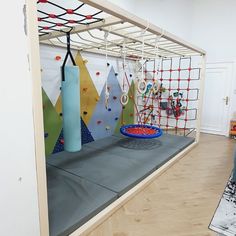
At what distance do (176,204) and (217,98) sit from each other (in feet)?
12.2

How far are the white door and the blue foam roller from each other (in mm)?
3620

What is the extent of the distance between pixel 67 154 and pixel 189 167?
1.75 metres

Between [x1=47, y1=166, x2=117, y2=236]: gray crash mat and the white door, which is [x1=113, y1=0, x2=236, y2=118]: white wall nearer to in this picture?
the white door

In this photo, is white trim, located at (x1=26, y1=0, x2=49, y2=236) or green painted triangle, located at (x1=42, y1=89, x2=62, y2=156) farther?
green painted triangle, located at (x1=42, y1=89, x2=62, y2=156)

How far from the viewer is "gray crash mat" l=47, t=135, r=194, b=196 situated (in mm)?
2041

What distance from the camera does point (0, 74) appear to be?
2.77 ft

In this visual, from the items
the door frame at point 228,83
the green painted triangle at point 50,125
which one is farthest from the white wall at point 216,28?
the green painted triangle at point 50,125

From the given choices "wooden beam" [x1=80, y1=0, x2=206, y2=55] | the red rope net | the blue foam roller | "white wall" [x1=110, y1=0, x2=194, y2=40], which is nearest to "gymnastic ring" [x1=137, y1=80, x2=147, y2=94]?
"wooden beam" [x1=80, y1=0, x2=206, y2=55]

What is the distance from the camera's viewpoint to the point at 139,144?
3264mm

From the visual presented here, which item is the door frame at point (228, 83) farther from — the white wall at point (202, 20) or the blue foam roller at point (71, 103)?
the blue foam roller at point (71, 103)

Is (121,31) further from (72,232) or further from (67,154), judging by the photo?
(72,232)

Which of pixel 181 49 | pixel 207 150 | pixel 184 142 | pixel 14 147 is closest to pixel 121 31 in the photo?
pixel 181 49

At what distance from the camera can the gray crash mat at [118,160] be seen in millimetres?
2041

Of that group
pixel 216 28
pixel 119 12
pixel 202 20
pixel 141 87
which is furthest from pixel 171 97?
pixel 119 12
